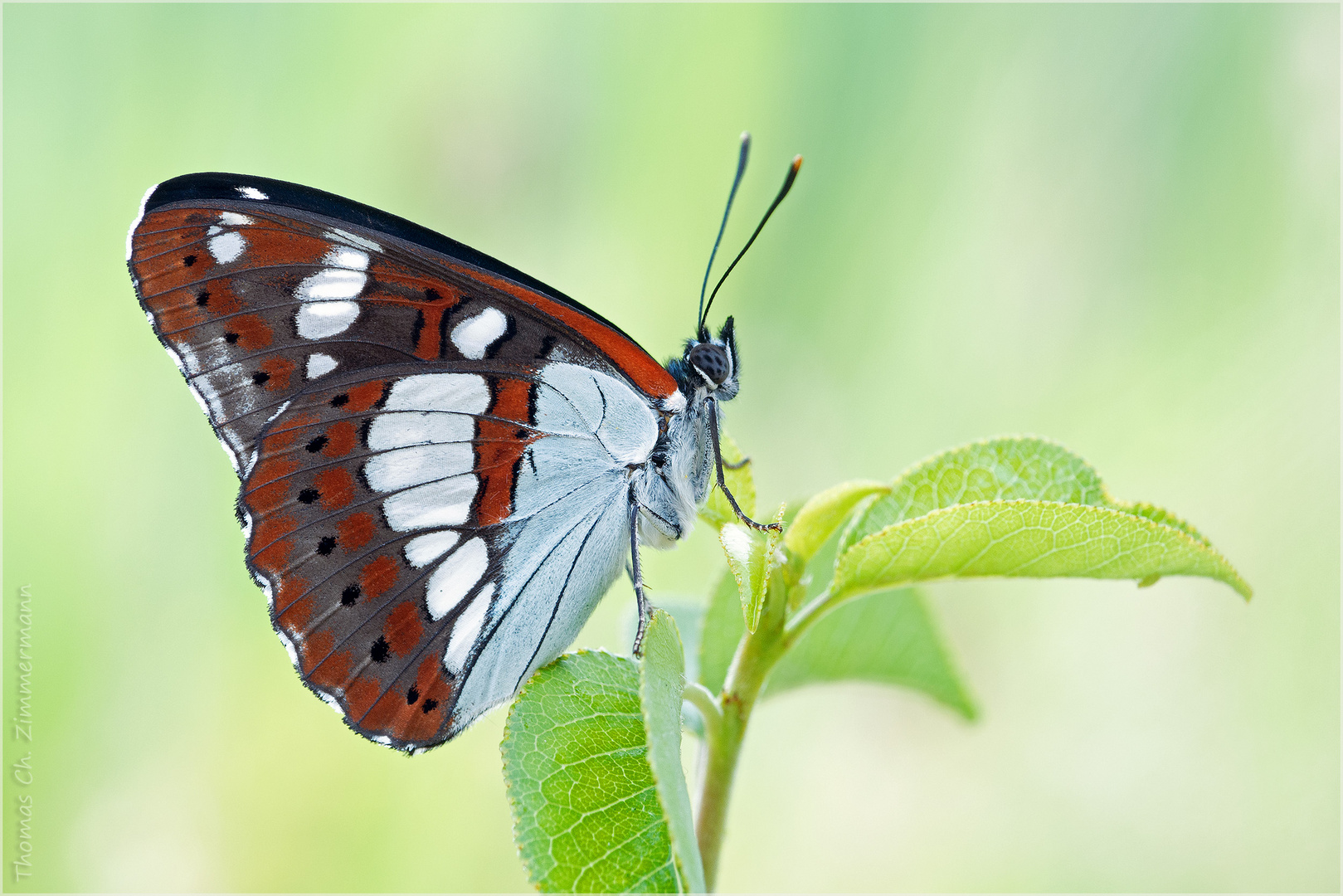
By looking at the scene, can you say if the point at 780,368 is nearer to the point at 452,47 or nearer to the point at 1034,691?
the point at 1034,691

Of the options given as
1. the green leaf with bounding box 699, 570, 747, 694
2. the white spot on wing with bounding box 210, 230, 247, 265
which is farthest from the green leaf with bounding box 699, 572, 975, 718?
the white spot on wing with bounding box 210, 230, 247, 265

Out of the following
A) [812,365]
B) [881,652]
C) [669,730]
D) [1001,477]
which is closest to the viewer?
[669,730]

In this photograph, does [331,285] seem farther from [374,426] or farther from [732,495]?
[732,495]

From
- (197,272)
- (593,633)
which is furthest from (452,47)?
(197,272)

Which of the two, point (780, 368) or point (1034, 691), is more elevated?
point (780, 368)

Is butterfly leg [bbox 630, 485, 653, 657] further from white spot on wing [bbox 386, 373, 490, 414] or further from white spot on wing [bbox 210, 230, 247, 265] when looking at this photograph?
white spot on wing [bbox 210, 230, 247, 265]

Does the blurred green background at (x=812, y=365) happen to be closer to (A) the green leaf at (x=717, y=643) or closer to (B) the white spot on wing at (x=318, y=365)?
(A) the green leaf at (x=717, y=643)

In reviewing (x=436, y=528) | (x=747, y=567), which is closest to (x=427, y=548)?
(x=436, y=528)

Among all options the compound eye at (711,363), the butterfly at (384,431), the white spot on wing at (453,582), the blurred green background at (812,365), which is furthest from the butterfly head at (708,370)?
the blurred green background at (812,365)
